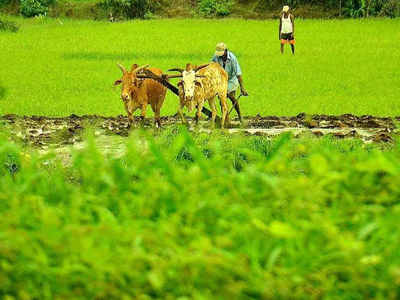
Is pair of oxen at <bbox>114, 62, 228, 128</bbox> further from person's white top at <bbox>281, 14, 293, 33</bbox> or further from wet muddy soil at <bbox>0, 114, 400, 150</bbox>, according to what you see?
person's white top at <bbox>281, 14, 293, 33</bbox>

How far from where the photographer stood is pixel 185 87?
11102 mm

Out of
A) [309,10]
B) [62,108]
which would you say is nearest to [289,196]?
[62,108]

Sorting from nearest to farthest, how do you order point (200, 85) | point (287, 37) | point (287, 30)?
point (200, 85)
point (287, 30)
point (287, 37)

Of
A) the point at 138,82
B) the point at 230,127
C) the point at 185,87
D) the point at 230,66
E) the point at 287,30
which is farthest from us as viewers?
the point at 287,30

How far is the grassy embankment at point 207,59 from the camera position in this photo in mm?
16125

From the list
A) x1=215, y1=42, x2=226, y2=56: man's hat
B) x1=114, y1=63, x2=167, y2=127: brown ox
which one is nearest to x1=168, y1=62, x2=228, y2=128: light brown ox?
x1=215, y1=42, x2=226, y2=56: man's hat

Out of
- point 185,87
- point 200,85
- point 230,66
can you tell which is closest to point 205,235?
point 185,87

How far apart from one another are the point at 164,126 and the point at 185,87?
188 centimetres

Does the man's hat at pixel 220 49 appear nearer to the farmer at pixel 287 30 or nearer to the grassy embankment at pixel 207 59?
the grassy embankment at pixel 207 59

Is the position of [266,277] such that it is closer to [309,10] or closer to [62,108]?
[62,108]

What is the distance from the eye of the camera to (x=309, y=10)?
107 feet

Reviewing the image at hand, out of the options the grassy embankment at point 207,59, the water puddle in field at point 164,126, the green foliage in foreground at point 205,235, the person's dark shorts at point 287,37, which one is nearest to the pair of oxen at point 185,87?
the water puddle in field at point 164,126

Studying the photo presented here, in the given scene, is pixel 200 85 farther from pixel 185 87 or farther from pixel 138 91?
pixel 138 91

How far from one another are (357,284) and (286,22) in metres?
20.4
